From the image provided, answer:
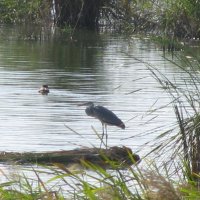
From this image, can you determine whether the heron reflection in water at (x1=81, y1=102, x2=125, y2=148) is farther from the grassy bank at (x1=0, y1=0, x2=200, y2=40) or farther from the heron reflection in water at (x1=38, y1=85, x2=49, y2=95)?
the grassy bank at (x1=0, y1=0, x2=200, y2=40)

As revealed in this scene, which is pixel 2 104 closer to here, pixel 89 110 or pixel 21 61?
pixel 89 110

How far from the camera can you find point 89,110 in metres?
13.0

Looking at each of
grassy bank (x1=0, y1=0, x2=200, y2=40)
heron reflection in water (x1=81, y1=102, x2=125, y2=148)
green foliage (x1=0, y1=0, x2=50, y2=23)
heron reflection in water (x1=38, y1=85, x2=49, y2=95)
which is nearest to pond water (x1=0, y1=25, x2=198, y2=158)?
heron reflection in water (x1=38, y1=85, x2=49, y2=95)

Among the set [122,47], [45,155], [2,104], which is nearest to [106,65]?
[122,47]

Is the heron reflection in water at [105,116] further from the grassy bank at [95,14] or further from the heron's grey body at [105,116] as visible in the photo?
the grassy bank at [95,14]

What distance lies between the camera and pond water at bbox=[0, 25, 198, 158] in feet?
42.5

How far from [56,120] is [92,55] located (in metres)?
10.3

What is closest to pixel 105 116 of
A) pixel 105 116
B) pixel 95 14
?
pixel 105 116

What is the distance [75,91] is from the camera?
1803 cm

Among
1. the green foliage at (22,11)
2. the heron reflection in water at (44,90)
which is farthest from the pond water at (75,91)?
the green foliage at (22,11)

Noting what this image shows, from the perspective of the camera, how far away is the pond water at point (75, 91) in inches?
510

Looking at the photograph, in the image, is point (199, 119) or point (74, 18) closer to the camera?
point (199, 119)

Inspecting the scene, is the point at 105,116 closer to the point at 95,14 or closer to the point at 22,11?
the point at 95,14

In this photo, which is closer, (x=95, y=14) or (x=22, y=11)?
(x=95, y=14)
